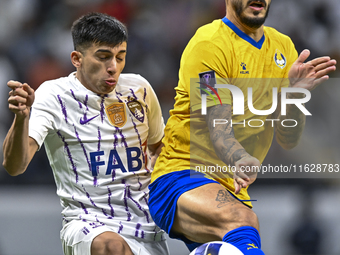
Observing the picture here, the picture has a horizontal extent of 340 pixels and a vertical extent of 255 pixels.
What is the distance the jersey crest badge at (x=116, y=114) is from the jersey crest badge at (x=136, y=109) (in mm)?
47

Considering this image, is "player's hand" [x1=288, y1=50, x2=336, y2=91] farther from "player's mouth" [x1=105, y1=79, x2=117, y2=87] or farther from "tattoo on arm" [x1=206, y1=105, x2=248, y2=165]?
"player's mouth" [x1=105, y1=79, x2=117, y2=87]

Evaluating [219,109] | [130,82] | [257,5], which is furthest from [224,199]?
[130,82]

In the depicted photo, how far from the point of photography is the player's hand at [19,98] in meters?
1.86

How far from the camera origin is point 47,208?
13.8 ft

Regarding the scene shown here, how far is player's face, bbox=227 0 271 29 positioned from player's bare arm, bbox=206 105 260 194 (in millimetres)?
405

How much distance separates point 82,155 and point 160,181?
50cm

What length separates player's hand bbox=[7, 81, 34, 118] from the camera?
1.86 metres

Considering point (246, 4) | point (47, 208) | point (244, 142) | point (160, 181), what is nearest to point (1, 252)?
point (47, 208)

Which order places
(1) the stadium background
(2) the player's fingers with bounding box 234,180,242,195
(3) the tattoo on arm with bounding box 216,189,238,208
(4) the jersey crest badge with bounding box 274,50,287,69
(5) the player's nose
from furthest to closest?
(1) the stadium background
(5) the player's nose
(4) the jersey crest badge with bounding box 274,50,287,69
(3) the tattoo on arm with bounding box 216,189,238,208
(2) the player's fingers with bounding box 234,180,242,195

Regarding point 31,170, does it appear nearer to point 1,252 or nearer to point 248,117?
point 1,252

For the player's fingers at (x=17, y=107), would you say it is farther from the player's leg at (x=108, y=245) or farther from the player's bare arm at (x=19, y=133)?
the player's leg at (x=108, y=245)

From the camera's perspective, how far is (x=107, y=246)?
7.19ft

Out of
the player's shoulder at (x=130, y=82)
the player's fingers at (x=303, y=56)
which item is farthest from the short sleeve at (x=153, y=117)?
the player's fingers at (x=303, y=56)

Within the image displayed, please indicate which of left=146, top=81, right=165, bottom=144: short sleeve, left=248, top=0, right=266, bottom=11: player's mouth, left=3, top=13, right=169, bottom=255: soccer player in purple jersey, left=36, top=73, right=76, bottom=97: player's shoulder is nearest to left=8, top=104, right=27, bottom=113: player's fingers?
left=3, top=13, right=169, bottom=255: soccer player in purple jersey
